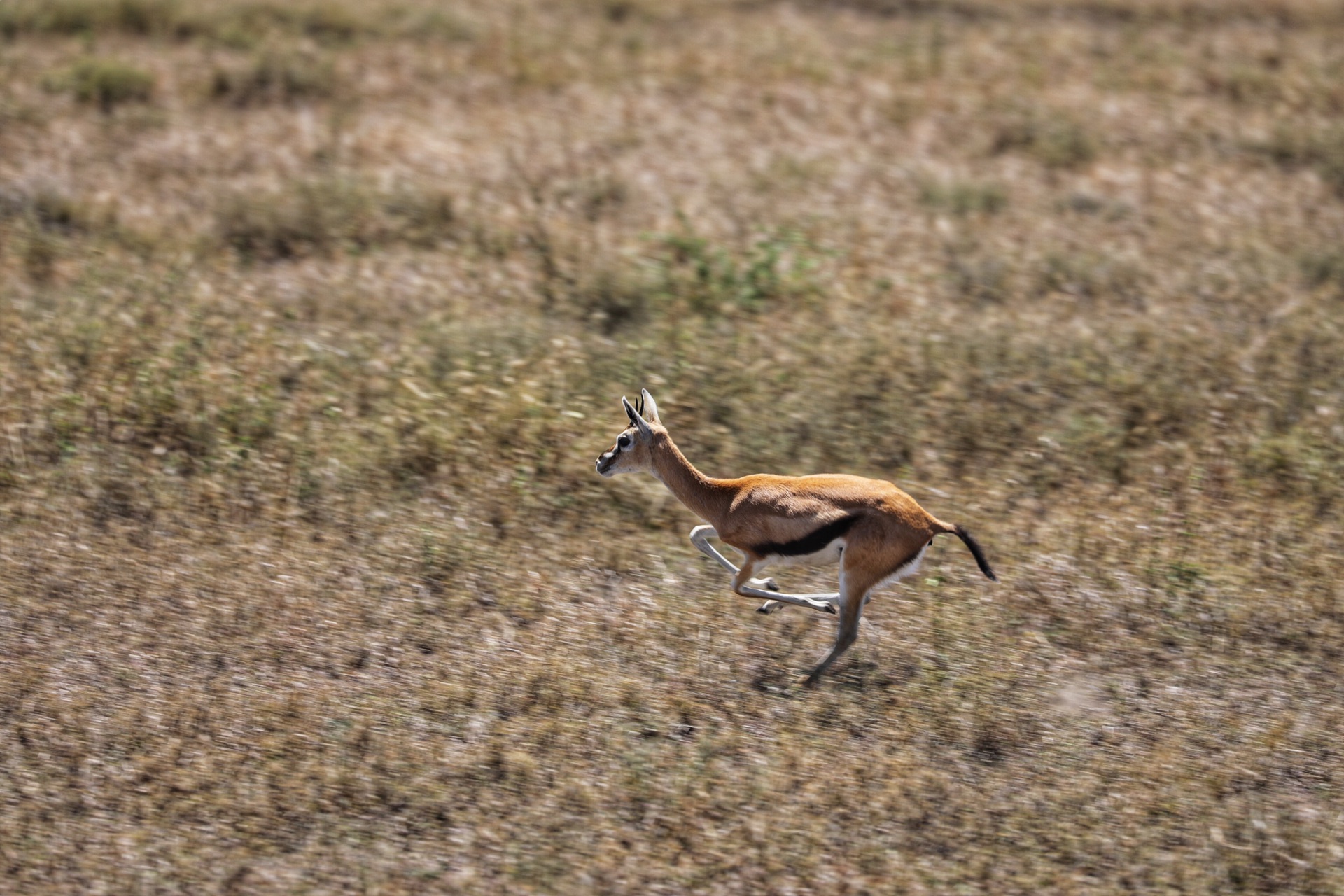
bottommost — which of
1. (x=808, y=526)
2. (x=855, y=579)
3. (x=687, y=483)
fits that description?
(x=855, y=579)

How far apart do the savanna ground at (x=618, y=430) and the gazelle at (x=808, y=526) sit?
1.33ft

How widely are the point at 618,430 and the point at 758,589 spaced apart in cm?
247

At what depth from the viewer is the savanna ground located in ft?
23.6

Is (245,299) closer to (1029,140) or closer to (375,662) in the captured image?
(375,662)

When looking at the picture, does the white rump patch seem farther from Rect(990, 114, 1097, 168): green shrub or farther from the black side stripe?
Rect(990, 114, 1097, 168): green shrub

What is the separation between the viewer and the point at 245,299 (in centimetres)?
1243

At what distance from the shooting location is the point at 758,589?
8.86m

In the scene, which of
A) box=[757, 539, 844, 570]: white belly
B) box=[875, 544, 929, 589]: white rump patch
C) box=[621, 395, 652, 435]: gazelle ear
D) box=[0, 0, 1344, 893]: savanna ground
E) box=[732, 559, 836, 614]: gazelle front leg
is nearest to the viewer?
box=[0, 0, 1344, 893]: savanna ground

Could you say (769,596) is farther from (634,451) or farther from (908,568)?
(634,451)

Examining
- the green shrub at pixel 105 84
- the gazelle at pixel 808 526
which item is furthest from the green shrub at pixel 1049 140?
the green shrub at pixel 105 84

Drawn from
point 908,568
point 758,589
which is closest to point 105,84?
point 758,589

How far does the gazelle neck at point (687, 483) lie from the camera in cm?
886

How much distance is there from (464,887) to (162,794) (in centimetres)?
169

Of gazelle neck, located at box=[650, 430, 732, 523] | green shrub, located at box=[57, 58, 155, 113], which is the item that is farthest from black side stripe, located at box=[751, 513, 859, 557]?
green shrub, located at box=[57, 58, 155, 113]
